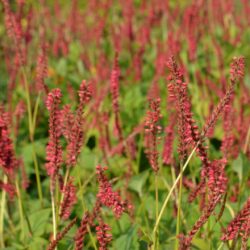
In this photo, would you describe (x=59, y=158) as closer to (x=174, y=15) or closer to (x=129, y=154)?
(x=129, y=154)

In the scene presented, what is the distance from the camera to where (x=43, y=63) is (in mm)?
1996

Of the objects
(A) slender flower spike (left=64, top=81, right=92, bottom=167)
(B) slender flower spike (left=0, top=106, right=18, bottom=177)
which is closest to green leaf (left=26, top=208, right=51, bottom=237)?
(B) slender flower spike (left=0, top=106, right=18, bottom=177)

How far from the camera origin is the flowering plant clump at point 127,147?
1.26m

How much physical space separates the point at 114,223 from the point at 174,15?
3051 millimetres

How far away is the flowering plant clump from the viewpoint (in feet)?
4.14

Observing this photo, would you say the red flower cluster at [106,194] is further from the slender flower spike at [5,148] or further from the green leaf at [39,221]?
the green leaf at [39,221]

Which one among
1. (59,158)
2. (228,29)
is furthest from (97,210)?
(228,29)

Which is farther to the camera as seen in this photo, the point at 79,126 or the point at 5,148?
the point at 5,148

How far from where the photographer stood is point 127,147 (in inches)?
91.7

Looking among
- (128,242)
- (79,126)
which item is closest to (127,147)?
(128,242)

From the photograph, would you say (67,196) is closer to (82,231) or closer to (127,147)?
(82,231)

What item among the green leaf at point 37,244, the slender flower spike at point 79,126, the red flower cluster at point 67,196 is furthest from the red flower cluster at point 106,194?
the green leaf at point 37,244

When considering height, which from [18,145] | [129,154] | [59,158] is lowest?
[18,145]

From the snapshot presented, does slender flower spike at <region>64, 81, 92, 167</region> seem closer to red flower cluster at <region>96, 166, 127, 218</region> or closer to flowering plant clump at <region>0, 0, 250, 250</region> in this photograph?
flowering plant clump at <region>0, 0, 250, 250</region>
